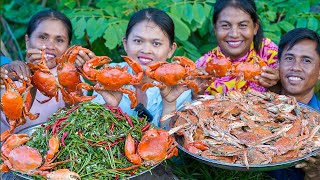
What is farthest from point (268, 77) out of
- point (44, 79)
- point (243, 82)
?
point (44, 79)

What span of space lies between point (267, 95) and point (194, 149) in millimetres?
794

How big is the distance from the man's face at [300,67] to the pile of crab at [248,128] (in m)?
0.32

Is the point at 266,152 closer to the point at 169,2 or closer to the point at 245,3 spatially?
the point at 245,3

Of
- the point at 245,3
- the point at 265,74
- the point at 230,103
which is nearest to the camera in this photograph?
the point at 230,103

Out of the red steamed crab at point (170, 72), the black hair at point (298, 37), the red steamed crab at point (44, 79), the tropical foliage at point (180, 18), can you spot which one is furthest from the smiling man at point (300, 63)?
the red steamed crab at point (44, 79)

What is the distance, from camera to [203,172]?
106 inches

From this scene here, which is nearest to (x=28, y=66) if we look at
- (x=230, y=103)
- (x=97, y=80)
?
(x=97, y=80)

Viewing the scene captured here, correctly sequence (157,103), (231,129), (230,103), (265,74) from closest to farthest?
(231,129) < (230,103) < (265,74) < (157,103)

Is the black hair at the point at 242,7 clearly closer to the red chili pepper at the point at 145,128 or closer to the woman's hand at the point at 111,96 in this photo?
the woman's hand at the point at 111,96

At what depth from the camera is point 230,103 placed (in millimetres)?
2627

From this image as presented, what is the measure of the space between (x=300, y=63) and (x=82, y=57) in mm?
1544

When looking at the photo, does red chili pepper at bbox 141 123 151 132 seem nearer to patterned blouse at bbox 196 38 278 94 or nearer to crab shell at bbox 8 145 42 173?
crab shell at bbox 8 145 42 173

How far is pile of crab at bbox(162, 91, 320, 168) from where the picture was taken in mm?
2191

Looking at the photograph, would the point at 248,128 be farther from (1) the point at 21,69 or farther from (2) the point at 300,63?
(1) the point at 21,69
